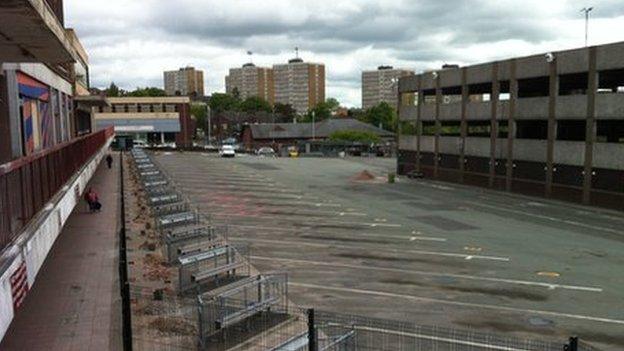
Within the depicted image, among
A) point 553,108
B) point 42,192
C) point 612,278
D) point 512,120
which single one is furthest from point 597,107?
point 42,192

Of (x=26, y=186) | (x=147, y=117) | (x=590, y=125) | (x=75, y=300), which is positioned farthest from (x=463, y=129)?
(x=147, y=117)

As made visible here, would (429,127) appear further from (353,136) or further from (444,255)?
(353,136)

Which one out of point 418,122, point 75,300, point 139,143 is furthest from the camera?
point 139,143

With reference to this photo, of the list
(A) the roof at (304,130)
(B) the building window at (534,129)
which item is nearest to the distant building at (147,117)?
(A) the roof at (304,130)

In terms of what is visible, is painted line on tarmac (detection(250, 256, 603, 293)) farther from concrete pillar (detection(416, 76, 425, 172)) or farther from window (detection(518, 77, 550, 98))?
concrete pillar (detection(416, 76, 425, 172))

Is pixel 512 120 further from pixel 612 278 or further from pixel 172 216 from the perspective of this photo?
pixel 172 216

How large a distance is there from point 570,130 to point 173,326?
→ 1692 inches

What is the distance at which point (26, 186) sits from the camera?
10297mm

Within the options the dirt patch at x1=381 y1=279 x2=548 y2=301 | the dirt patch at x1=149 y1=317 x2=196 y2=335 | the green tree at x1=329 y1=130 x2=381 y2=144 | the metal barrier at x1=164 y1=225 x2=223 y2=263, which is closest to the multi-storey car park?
the dirt patch at x1=381 y1=279 x2=548 y2=301

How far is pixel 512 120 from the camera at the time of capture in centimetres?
5062

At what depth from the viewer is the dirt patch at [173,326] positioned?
44.6 ft

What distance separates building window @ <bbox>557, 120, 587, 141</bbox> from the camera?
160 ft

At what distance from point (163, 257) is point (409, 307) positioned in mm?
8546

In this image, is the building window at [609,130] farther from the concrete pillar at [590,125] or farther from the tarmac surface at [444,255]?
the tarmac surface at [444,255]
